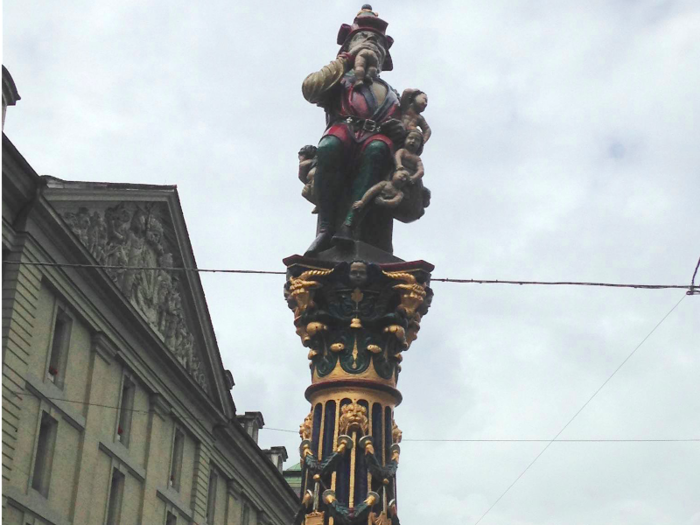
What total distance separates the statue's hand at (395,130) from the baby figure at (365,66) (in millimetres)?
425

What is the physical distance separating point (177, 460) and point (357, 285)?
31.2m

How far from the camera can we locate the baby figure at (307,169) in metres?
7.35

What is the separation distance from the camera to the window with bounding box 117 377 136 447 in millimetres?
31148

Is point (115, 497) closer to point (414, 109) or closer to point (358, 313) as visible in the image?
point (414, 109)

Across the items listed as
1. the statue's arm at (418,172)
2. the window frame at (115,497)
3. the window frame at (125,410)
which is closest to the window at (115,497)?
the window frame at (115,497)

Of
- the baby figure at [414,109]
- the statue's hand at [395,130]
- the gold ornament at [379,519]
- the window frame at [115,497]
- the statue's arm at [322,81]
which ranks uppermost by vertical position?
the window frame at [115,497]

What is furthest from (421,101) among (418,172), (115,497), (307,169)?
(115,497)

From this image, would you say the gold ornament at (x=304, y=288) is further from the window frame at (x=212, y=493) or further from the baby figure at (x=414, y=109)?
the window frame at (x=212, y=493)

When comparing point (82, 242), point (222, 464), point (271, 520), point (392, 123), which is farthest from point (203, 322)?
point (392, 123)

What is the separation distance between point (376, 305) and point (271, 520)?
4414 centimetres

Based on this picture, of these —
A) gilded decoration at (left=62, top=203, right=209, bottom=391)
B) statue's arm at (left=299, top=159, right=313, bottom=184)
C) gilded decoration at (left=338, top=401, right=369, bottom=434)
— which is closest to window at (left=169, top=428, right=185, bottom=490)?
gilded decoration at (left=62, top=203, right=209, bottom=391)

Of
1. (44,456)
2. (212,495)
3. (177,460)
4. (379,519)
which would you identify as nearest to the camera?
(379,519)

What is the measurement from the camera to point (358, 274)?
21.2ft

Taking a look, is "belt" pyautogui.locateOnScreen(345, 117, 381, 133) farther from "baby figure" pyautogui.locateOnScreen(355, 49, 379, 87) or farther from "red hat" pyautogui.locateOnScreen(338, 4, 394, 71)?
"red hat" pyautogui.locateOnScreen(338, 4, 394, 71)
